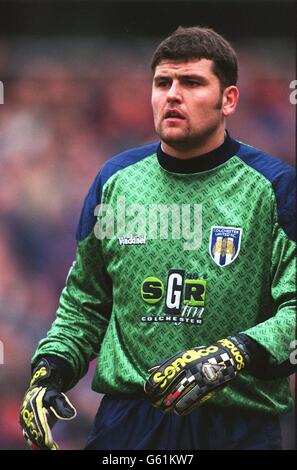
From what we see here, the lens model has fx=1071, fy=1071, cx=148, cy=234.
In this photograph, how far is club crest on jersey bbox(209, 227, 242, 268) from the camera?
3.40 metres

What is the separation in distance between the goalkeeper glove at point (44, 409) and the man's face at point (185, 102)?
2.82 feet

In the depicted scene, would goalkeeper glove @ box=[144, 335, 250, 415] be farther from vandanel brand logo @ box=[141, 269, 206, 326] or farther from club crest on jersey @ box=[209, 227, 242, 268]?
club crest on jersey @ box=[209, 227, 242, 268]

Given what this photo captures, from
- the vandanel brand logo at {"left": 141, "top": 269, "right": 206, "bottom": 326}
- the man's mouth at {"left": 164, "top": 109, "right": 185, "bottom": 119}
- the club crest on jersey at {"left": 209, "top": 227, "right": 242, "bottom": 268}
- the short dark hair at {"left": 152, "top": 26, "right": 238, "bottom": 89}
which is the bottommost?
the vandanel brand logo at {"left": 141, "top": 269, "right": 206, "bottom": 326}

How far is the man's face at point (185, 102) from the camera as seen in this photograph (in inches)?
134

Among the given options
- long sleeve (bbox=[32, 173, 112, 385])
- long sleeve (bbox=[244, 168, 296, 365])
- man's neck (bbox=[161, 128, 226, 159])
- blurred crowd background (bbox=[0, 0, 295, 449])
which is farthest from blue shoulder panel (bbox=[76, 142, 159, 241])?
blurred crowd background (bbox=[0, 0, 295, 449])

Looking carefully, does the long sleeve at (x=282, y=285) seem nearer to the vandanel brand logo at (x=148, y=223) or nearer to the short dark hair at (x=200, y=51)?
the vandanel brand logo at (x=148, y=223)

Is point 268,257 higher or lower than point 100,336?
higher

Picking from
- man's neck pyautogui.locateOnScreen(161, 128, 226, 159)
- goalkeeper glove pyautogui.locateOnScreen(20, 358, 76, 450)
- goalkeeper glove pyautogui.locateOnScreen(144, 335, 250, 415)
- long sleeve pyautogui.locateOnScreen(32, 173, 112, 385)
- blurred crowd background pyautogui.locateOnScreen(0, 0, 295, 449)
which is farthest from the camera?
blurred crowd background pyautogui.locateOnScreen(0, 0, 295, 449)

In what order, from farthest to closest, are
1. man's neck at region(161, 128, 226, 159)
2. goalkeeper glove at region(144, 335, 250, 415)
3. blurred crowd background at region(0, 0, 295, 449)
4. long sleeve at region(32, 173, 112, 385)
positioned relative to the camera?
blurred crowd background at region(0, 0, 295, 449) → long sleeve at region(32, 173, 112, 385) → man's neck at region(161, 128, 226, 159) → goalkeeper glove at region(144, 335, 250, 415)

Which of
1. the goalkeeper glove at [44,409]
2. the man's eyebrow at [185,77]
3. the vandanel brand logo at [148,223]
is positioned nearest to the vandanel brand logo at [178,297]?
the vandanel brand logo at [148,223]

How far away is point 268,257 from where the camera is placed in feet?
11.1
